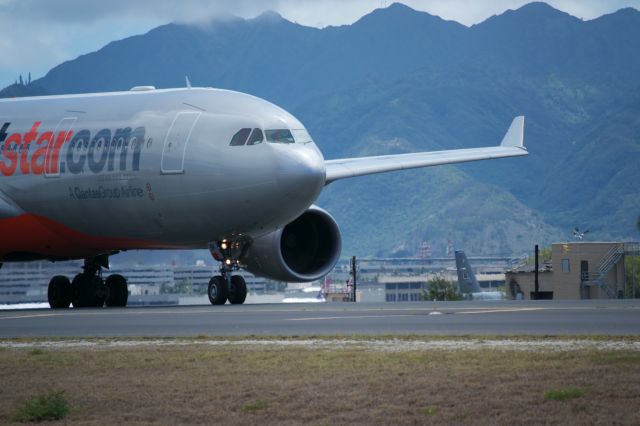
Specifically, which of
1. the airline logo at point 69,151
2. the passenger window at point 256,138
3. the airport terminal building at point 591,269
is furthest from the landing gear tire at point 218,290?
the airport terminal building at point 591,269

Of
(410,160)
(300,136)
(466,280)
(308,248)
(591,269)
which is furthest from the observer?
(466,280)

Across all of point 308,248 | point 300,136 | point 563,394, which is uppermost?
point 300,136

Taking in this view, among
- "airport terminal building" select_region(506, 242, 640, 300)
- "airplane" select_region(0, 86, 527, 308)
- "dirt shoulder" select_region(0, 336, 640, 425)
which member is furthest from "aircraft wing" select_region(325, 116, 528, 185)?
"airport terminal building" select_region(506, 242, 640, 300)

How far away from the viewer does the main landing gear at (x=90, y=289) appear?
33.5 metres

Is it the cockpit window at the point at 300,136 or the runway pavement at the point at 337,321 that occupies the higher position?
the cockpit window at the point at 300,136

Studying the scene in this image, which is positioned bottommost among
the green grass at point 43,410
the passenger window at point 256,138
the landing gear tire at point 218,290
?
the green grass at point 43,410

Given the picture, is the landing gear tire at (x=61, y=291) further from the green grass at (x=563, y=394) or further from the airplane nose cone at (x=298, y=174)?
the green grass at (x=563, y=394)

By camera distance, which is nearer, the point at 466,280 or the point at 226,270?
the point at 226,270

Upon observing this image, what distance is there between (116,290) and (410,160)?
8066mm

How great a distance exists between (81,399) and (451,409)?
3.76 metres

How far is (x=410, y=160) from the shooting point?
1416 inches

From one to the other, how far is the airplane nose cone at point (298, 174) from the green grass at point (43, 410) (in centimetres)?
1583

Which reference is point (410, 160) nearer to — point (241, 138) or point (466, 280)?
point (241, 138)

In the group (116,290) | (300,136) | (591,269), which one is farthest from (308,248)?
(591,269)
